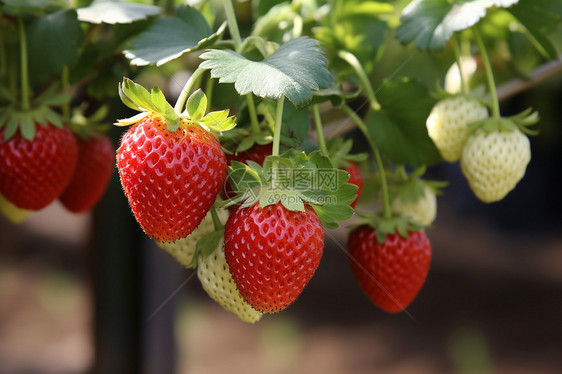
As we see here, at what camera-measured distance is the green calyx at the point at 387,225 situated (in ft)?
2.70

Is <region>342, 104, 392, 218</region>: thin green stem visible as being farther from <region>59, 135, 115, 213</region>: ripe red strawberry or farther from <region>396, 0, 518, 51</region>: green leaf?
<region>59, 135, 115, 213</region>: ripe red strawberry

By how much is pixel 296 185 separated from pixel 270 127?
0.09 metres

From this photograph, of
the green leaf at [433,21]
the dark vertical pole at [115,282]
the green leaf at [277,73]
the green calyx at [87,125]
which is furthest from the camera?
the dark vertical pole at [115,282]

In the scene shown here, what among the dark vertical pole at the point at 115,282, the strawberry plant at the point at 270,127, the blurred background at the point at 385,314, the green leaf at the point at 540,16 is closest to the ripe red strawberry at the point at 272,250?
the strawberry plant at the point at 270,127

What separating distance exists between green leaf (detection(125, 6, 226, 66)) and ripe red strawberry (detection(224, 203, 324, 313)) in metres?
0.18

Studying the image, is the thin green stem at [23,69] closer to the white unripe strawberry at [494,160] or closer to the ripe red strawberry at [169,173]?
the ripe red strawberry at [169,173]

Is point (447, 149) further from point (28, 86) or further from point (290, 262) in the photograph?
point (28, 86)

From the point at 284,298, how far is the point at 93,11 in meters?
0.42

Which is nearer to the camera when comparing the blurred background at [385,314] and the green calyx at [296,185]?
the green calyx at [296,185]

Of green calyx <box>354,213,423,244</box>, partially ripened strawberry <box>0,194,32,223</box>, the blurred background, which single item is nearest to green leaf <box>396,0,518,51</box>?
green calyx <box>354,213,423,244</box>

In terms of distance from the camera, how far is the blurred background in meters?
3.21

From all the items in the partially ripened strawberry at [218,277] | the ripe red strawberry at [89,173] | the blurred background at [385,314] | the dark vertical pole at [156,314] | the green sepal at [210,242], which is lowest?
the blurred background at [385,314]

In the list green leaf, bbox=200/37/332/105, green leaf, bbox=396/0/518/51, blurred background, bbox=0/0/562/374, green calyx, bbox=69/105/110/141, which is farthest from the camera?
blurred background, bbox=0/0/562/374

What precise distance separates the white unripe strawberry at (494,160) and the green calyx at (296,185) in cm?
26
